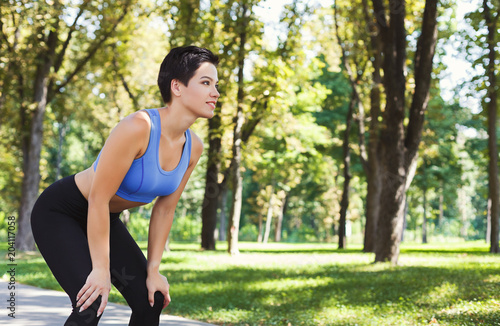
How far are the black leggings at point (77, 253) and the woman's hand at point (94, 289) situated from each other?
0.04 meters

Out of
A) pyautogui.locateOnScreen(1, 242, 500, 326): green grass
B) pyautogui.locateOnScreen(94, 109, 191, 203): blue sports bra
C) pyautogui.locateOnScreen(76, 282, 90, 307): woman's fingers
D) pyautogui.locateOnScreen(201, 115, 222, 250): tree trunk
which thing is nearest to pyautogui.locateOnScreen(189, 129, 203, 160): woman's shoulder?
pyautogui.locateOnScreen(94, 109, 191, 203): blue sports bra

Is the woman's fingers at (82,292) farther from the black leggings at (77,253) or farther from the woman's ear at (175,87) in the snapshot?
the woman's ear at (175,87)

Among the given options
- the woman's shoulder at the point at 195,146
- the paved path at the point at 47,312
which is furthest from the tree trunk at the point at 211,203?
the woman's shoulder at the point at 195,146

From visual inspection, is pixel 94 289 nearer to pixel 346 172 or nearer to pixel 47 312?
pixel 47 312

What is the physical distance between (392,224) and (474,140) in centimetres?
2182

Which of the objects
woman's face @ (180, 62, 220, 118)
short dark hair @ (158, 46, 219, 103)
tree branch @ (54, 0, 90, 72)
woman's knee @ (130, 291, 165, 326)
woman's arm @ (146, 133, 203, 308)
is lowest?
woman's knee @ (130, 291, 165, 326)

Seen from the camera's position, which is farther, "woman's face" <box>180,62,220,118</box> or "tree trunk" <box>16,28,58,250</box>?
"tree trunk" <box>16,28,58,250</box>

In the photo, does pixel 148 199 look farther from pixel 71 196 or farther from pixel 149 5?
pixel 149 5

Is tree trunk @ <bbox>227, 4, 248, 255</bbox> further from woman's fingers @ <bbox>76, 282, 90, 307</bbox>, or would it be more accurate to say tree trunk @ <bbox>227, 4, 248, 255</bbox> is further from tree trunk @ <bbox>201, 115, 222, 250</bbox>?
woman's fingers @ <bbox>76, 282, 90, 307</bbox>

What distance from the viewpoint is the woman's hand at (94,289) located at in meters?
2.65

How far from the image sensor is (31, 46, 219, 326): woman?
269 centimetres

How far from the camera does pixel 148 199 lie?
3016mm

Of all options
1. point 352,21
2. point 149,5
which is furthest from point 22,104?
point 352,21

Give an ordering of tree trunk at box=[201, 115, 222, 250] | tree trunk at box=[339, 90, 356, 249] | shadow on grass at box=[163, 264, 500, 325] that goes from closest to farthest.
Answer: shadow on grass at box=[163, 264, 500, 325] → tree trunk at box=[201, 115, 222, 250] → tree trunk at box=[339, 90, 356, 249]
